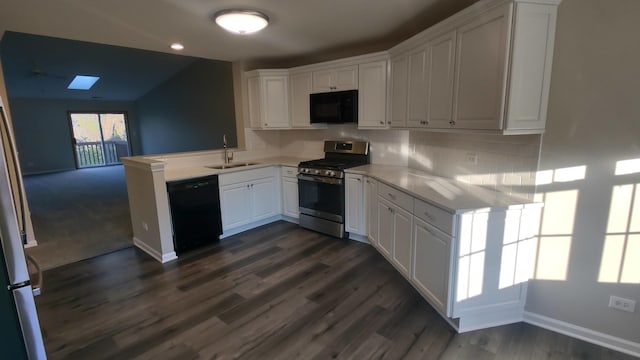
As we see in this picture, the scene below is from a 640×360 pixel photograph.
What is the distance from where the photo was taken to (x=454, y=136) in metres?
3.09

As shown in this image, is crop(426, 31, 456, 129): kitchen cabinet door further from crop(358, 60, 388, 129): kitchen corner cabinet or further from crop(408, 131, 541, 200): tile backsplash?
crop(358, 60, 388, 129): kitchen corner cabinet

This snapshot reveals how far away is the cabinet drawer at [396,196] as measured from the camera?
2.75 m

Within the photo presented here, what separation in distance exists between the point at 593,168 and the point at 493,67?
93 centimetres

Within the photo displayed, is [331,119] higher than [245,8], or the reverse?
[245,8]

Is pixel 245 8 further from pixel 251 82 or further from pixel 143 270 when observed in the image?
pixel 143 270

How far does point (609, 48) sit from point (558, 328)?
1924 mm

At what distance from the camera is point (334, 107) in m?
4.14

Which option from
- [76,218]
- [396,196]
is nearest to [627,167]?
[396,196]

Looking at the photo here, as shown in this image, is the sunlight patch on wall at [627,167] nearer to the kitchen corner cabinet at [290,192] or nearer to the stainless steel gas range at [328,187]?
the stainless steel gas range at [328,187]

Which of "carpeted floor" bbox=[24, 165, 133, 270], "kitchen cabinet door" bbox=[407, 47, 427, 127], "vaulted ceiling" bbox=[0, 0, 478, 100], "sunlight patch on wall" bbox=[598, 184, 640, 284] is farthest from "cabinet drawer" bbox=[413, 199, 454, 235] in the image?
"carpeted floor" bbox=[24, 165, 133, 270]

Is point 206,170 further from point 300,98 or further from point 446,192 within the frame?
point 446,192

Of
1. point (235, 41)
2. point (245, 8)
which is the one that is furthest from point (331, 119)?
point (245, 8)

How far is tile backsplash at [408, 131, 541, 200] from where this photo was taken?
2.32m

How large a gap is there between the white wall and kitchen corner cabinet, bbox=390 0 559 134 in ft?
0.39
